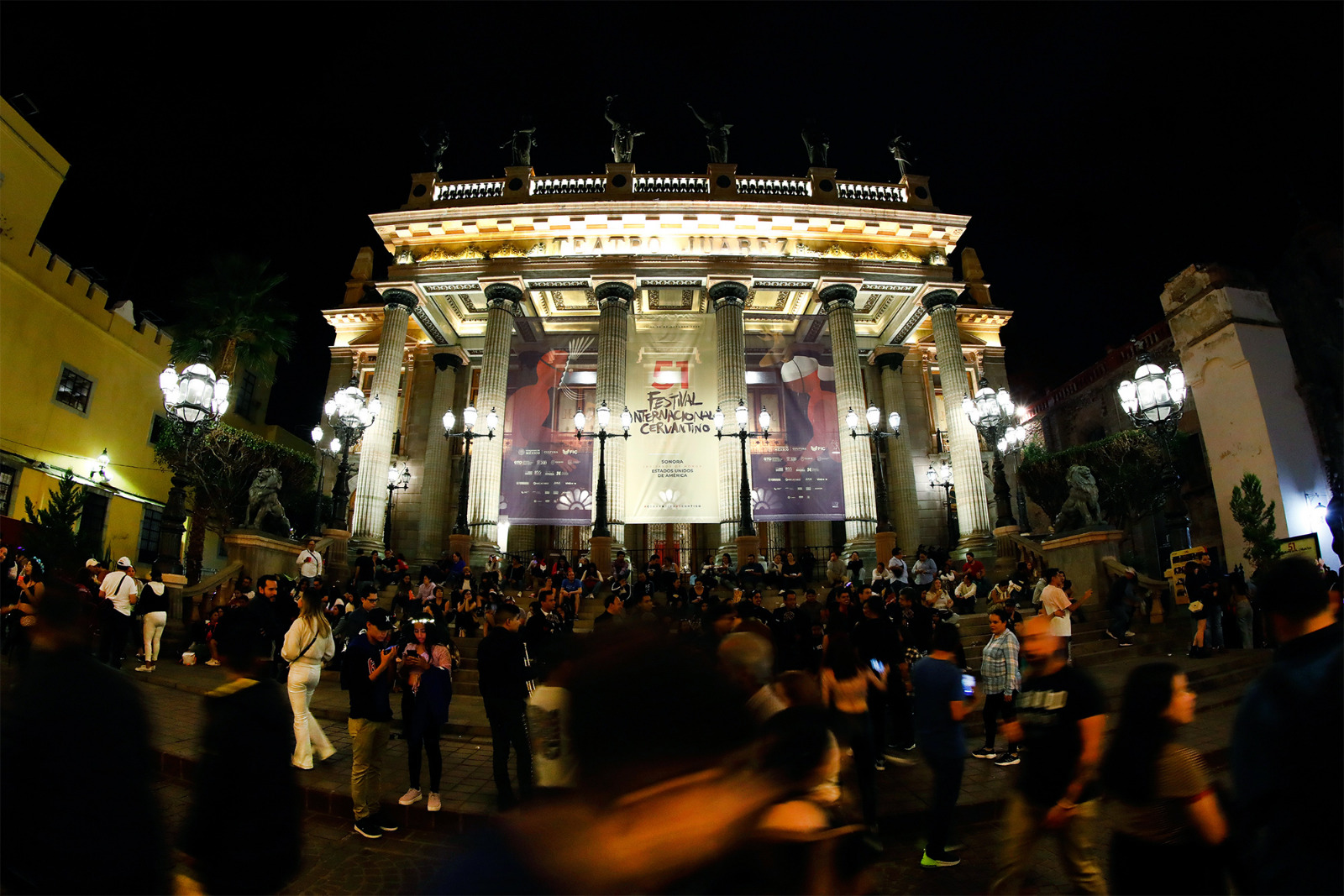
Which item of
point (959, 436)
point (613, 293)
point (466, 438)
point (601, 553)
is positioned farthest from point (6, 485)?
point (959, 436)

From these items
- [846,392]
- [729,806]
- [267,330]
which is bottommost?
[729,806]

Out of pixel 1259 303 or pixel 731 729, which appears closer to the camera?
pixel 731 729

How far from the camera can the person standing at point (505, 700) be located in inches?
228

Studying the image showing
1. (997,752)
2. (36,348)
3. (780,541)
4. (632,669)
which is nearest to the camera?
(632,669)

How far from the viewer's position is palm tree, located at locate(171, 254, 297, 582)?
24.0 metres

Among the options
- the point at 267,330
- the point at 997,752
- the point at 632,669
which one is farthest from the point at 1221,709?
the point at 267,330

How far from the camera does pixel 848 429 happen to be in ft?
68.5

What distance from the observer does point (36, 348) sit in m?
20.8

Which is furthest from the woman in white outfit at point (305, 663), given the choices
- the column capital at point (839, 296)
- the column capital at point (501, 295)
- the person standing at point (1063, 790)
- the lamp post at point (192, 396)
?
the column capital at point (839, 296)

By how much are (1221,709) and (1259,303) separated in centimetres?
2060

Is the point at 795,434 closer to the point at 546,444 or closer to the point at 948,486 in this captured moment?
the point at 948,486

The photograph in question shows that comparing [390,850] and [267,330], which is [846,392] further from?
[267,330]

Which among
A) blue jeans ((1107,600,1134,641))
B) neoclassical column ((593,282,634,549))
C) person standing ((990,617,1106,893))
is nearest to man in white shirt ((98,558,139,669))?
neoclassical column ((593,282,634,549))

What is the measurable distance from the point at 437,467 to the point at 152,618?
47.2 feet
